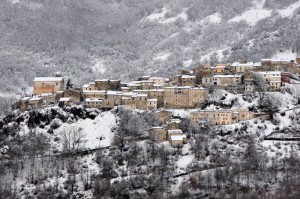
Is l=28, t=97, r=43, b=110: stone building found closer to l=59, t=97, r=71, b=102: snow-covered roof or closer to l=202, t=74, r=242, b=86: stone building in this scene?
l=59, t=97, r=71, b=102: snow-covered roof

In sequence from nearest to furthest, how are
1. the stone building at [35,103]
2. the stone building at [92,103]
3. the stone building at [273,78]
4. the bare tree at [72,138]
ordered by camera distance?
the bare tree at [72,138]
the stone building at [92,103]
the stone building at [35,103]
the stone building at [273,78]

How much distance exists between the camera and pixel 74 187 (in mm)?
90188

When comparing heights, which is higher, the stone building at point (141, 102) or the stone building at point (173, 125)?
the stone building at point (141, 102)

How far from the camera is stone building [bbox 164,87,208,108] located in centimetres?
10344

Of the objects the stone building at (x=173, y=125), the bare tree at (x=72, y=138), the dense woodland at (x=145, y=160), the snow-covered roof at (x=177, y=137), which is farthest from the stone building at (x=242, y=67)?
the bare tree at (x=72, y=138)

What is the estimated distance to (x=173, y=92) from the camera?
10469 centimetres

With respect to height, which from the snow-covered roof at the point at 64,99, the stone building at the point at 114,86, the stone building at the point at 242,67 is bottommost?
the snow-covered roof at the point at 64,99

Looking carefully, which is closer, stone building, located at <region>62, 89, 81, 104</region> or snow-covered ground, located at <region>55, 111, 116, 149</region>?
snow-covered ground, located at <region>55, 111, 116, 149</region>

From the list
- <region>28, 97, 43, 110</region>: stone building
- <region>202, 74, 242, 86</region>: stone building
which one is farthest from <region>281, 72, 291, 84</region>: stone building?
<region>28, 97, 43, 110</region>: stone building

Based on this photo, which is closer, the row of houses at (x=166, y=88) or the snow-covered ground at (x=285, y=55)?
the row of houses at (x=166, y=88)

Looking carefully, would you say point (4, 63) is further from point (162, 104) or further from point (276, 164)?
point (276, 164)

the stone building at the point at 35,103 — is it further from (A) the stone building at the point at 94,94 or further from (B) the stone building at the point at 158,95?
(B) the stone building at the point at 158,95

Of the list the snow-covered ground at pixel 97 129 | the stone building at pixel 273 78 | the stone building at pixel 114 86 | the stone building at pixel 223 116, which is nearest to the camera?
the snow-covered ground at pixel 97 129

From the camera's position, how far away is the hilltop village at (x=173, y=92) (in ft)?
324
